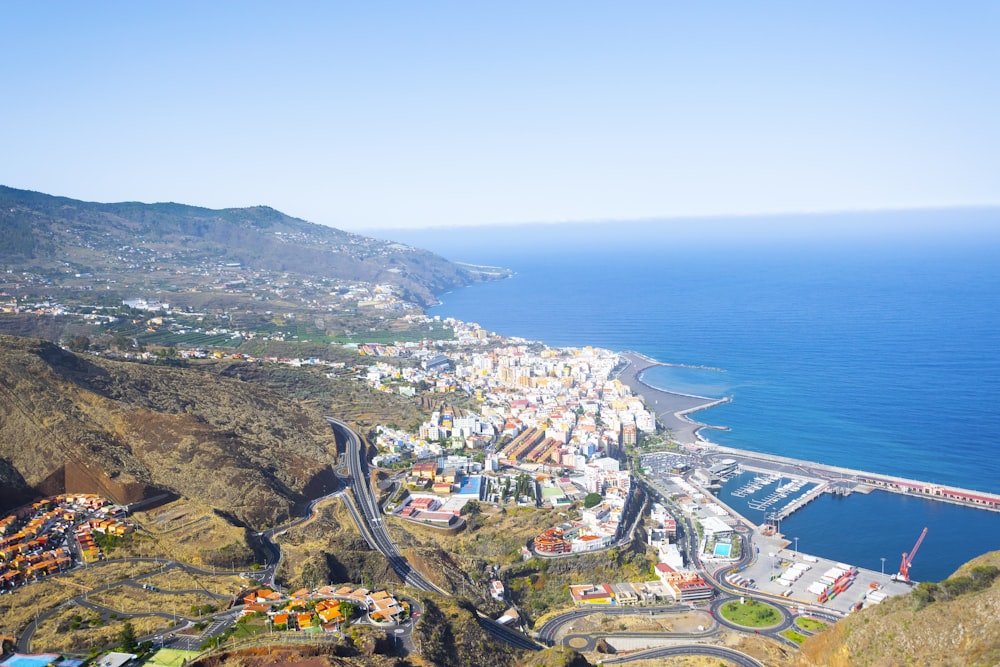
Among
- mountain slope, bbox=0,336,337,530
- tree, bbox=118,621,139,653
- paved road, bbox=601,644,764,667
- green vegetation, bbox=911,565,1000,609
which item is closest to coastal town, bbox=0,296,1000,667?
tree, bbox=118,621,139,653

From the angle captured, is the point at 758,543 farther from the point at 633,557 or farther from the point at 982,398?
the point at 982,398

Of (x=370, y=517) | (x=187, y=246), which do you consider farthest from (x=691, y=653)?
(x=187, y=246)

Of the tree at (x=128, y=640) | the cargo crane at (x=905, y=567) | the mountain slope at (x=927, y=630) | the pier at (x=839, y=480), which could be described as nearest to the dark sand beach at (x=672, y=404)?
the pier at (x=839, y=480)

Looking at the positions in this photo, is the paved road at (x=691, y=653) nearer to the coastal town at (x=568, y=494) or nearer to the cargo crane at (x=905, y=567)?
the coastal town at (x=568, y=494)

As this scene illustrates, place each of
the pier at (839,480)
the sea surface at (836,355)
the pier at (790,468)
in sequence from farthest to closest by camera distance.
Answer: the pier at (790,468) → the pier at (839,480) → the sea surface at (836,355)

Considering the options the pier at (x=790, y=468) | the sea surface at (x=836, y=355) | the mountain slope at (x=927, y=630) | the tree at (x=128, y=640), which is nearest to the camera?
the mountain slope at (x=927, y=630)
